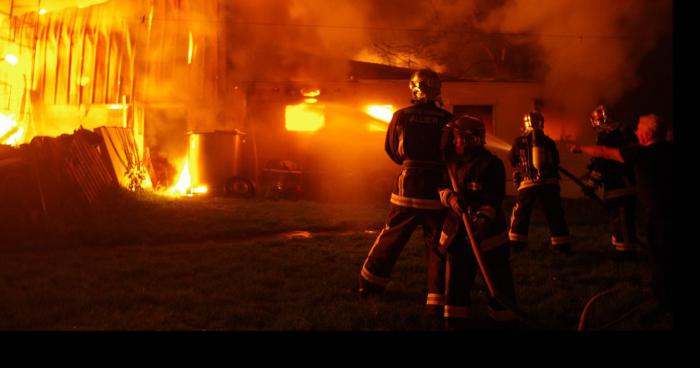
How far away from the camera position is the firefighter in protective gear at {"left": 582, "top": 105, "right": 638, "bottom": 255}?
20.7ft

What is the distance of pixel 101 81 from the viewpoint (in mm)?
13016

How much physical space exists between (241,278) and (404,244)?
183 centimetres

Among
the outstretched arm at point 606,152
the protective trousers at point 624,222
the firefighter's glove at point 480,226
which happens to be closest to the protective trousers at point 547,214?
the protective trousers at point 624,222

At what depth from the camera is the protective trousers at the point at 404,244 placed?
423cm

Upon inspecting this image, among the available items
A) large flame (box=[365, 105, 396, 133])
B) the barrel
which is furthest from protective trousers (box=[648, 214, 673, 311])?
the barrel

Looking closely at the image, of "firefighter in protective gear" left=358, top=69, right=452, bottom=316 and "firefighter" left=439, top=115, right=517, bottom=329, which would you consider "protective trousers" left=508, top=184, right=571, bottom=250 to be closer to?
"firefighter in protective gear" left=358, top=69, right=452, bottom=316

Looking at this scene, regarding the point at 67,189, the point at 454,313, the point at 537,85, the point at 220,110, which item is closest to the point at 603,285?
the point at 454,313

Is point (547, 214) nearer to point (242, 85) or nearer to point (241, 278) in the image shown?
point (241, 278)

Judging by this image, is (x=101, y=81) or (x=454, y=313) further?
(x=101, y=81)

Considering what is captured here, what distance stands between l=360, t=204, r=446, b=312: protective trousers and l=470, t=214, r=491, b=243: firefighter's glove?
0.43 metres

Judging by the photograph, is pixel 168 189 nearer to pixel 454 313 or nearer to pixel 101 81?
pixel 101 81

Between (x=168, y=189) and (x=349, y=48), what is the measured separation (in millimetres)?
6495

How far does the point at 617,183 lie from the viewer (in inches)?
253

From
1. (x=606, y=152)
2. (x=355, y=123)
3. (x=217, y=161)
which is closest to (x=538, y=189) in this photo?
(x=606, y=152)
